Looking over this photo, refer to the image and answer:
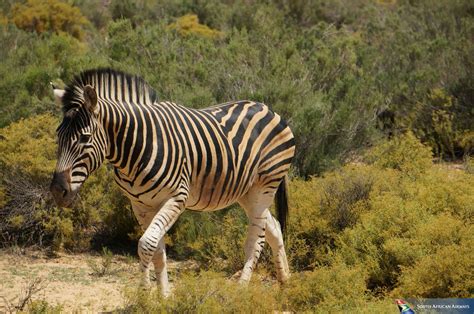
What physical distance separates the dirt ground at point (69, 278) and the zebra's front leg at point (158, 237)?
0.42m

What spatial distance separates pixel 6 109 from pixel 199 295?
675cm

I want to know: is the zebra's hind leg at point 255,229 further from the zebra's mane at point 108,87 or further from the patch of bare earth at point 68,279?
the zebra's mane at point 108,87

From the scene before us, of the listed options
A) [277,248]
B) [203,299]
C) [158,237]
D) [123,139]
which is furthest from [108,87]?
[277,248]

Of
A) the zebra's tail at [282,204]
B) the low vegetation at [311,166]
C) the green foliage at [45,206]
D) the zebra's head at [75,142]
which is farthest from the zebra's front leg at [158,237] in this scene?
the green foliage at [45,206]

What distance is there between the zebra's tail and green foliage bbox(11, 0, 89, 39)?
17140 millimetres

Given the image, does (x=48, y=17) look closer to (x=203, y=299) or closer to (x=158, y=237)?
(x=158, y=237)

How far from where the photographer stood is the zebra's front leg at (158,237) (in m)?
6.28

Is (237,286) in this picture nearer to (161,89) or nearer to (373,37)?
(161,89)

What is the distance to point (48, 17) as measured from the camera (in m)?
24.2

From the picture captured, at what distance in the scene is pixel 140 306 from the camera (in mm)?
5527

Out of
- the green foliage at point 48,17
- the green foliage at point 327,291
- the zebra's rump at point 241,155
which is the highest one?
the zebra's rump at point 241,155

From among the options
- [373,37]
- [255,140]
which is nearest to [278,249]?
[255,140]

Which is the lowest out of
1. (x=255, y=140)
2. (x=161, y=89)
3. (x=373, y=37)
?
(x=373, y=37)

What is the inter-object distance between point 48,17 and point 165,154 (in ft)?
62.3
